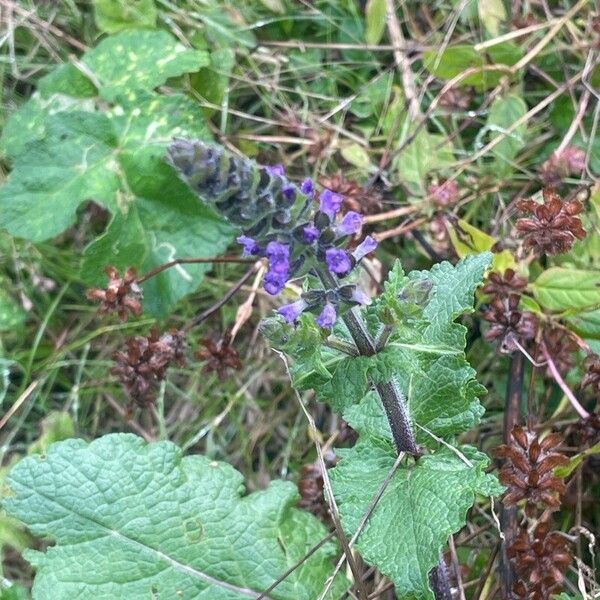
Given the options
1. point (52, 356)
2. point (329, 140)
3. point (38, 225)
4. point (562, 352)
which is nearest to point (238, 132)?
point (329, 140)

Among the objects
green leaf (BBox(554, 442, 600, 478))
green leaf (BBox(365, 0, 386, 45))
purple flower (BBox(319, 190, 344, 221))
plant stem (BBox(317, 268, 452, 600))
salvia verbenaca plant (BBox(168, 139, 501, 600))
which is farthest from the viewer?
green leaf (BBox(365, 0, 386, 45))

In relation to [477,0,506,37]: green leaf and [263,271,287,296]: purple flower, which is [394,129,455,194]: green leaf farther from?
[263,271,287,296]: purple flower

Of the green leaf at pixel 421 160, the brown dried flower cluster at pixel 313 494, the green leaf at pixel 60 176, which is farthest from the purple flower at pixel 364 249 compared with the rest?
the green leaf at pixel 60 176

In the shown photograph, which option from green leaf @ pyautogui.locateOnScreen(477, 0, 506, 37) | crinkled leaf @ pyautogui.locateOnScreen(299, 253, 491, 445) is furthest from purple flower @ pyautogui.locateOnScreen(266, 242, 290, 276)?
green leaf @ pyautogui.locateOnScreen(477, 0, 506, 37)

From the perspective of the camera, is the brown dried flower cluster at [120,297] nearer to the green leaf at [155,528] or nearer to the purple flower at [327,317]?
the green leaf at [155,528]

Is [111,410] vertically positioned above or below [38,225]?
below

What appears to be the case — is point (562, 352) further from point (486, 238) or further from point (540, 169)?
point (540, 169)

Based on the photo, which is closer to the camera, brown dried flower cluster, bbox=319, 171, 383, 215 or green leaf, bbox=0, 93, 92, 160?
brown dried flower cluster, bbox=319, 171, 383, 215
